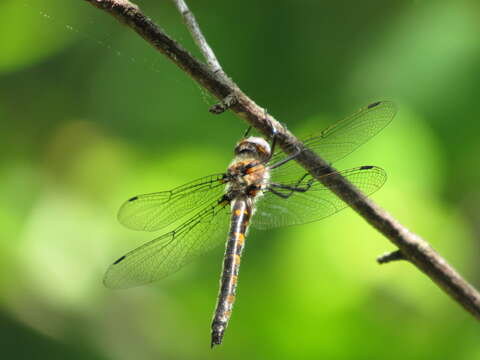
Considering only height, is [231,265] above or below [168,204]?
below

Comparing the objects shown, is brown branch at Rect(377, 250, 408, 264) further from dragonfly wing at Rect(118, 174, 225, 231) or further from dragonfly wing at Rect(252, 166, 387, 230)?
dragonfly wing at Rect(118, 174, 225, 231)

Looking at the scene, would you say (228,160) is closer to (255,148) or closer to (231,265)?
(255,148)

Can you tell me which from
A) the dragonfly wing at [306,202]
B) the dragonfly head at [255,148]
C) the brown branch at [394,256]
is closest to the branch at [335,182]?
the brown branch at [394,256]

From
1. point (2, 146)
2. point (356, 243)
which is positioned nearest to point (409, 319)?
point (356, 243)

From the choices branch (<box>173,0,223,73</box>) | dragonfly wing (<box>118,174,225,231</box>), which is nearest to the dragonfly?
dragonfly wing (<box>118,174,225,231</box>)

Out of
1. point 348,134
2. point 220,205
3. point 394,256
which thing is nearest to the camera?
point 394,256

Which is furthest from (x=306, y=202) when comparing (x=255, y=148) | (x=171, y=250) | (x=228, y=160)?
(x=171, y=250)
